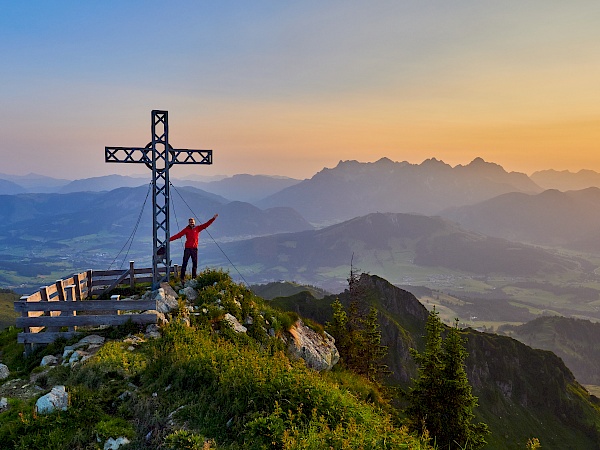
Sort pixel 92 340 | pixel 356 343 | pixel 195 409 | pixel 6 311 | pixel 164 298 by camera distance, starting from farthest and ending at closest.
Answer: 1. pixel 6 311
2. pixel 356 343
3. pixel 164 298
4. pixel 92 340
5. pixel 195 409

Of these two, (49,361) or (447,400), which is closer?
(49,361)

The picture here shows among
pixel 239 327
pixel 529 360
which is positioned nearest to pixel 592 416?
pixel 529 360

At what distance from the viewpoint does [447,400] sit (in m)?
19.0

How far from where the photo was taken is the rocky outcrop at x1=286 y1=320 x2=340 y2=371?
20328mm

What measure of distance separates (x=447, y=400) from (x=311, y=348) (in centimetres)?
786

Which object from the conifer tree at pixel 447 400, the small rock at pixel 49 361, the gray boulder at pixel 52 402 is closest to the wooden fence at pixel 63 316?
the small rock at pixel 49 361

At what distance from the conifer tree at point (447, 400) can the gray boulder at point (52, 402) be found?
51.7ft

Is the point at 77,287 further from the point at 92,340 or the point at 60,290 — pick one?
the point at 92,340

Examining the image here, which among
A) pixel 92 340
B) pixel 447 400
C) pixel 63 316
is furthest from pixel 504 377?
pixel 63 316

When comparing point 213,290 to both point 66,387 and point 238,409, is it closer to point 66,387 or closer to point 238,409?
point 66,387

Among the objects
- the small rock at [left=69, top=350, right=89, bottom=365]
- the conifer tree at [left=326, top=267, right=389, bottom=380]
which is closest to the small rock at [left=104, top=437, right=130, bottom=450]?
the small rock at [left=69, top=350, right=89, bottom=365]

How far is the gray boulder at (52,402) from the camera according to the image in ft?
→ 27.1

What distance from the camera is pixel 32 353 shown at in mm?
12992

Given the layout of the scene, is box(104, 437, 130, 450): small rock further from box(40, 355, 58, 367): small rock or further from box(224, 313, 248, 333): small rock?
box(224, 313, 248, 333): small rock
